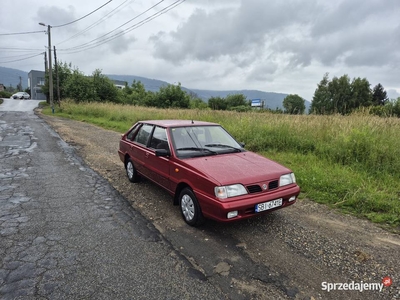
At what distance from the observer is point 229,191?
10.6 feet


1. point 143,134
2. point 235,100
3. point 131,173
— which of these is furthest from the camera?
point 235,100

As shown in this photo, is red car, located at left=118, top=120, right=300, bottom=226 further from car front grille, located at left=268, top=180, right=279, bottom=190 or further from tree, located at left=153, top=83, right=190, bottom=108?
tree, located at left=153, top=83, right=190, bottom=108

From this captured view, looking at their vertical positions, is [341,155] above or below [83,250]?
above

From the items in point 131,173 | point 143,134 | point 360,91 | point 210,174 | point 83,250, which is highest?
point 360,91

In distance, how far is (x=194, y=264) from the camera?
281cm

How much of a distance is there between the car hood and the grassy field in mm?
1595

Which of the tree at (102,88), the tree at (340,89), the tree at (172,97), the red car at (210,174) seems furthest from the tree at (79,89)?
the tree at (340,89)

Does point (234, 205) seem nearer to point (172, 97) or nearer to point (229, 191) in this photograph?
point (229, 191)

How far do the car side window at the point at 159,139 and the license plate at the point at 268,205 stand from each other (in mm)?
1761

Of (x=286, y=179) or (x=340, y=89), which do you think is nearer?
(x=286, y=179)

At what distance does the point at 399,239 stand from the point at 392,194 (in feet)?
4.87

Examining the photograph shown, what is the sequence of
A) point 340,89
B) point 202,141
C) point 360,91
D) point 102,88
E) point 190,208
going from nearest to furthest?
point 190,208 → point 202,141 → point 102,88 → point 360,91 → point 340,89

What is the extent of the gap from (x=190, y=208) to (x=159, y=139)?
150 centimetres

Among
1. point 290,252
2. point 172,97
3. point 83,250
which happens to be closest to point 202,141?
point 290,252
